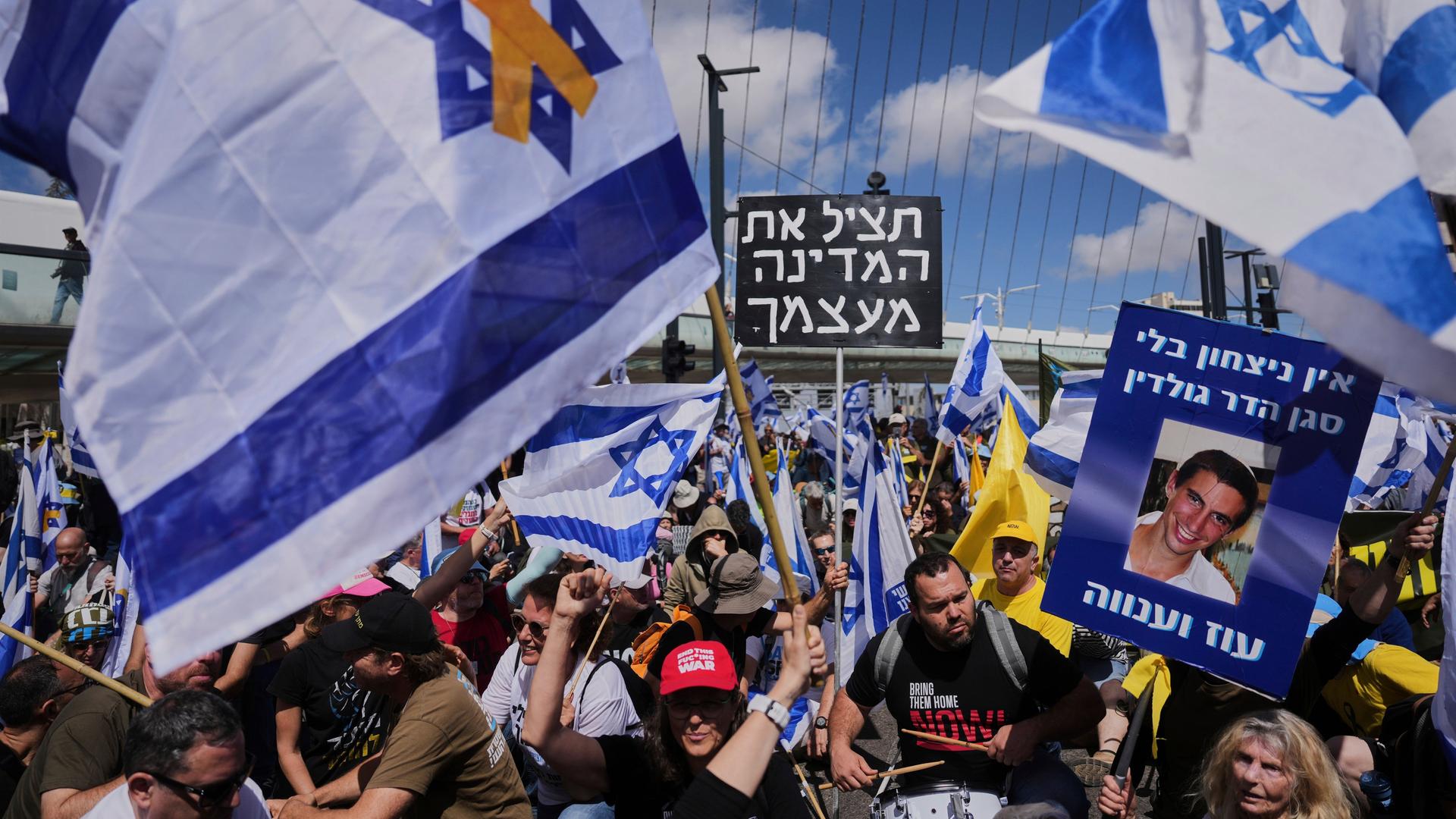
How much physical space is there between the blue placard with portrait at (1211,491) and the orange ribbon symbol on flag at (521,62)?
6.54 feet

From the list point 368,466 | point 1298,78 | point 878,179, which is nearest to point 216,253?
point 368,466

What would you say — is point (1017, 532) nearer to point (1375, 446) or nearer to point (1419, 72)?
point (1375, 446)

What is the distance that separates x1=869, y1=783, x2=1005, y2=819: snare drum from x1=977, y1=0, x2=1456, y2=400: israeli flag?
2.10 m

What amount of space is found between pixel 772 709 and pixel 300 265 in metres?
1.35

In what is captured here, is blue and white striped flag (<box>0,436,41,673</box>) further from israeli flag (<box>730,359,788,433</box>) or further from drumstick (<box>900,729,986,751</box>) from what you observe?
israeli flag (<box>730,359,788,433</box>)

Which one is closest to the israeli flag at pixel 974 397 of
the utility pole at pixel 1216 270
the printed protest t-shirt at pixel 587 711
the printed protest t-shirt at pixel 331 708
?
the utility pole at pixel 1216 270

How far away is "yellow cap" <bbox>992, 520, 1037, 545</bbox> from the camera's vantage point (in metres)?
5.35

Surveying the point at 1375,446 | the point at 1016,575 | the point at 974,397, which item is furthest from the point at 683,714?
the point at 974,397

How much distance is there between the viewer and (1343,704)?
13.4 feet

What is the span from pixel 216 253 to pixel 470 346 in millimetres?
478

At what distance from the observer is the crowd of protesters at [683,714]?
2846 mm

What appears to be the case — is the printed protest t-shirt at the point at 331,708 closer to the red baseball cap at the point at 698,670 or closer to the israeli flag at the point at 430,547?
the red baseball cap at the point at 698,670

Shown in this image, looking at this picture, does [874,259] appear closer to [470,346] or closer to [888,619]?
[888,619]

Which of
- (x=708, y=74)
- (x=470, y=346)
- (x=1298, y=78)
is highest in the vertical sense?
(x=708, y=74)
